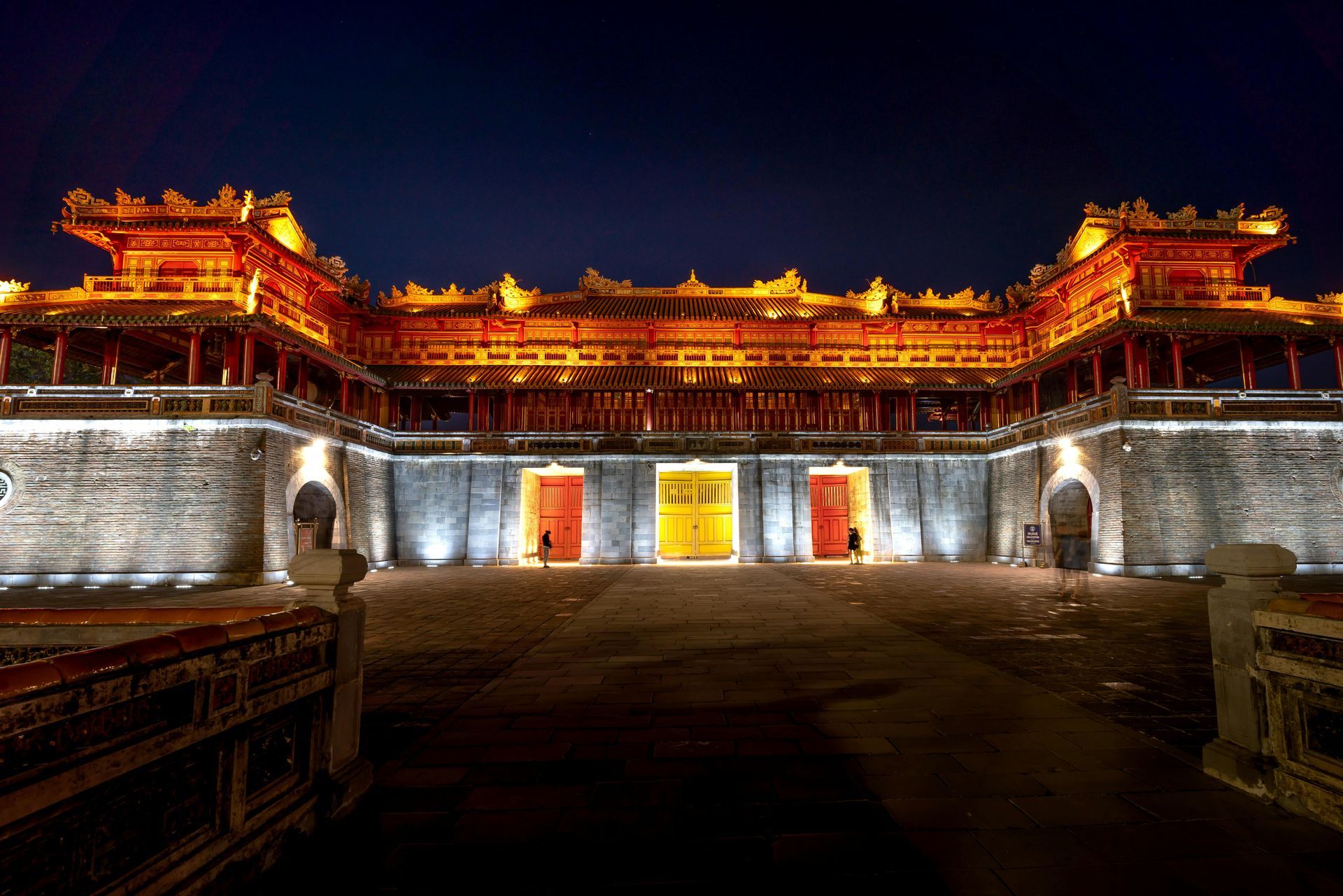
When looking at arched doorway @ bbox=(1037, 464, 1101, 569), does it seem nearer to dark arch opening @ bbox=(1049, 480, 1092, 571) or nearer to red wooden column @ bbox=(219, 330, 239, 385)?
dark arch opening @ bbox=(1049, 480, 1092, 571)

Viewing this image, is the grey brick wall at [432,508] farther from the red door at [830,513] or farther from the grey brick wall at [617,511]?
the red door at [830,513]

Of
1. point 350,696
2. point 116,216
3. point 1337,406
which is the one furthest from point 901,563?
point 116,216

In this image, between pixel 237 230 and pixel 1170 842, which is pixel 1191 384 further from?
pixel 237 230

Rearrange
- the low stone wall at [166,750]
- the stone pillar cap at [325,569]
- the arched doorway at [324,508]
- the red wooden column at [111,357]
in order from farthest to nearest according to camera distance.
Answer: the red wooden column at [111,357] < the arched doorway at [324,508] < the stone pillar cap at [325,569] < the low stone wall at [166,750]

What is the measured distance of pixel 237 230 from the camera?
2067cm

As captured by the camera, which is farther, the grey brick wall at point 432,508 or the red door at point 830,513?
the red door at point 830,513

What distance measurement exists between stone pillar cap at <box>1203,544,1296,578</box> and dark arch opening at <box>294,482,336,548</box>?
812 inches

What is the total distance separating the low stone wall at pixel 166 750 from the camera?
1904 mm

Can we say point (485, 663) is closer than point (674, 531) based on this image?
Yes

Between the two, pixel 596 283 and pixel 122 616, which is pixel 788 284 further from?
pixel 122 616

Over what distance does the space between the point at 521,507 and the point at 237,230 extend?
44.7 feet

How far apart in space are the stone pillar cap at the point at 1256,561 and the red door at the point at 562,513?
69.0ft

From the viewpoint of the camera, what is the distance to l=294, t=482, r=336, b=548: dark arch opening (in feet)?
61.9

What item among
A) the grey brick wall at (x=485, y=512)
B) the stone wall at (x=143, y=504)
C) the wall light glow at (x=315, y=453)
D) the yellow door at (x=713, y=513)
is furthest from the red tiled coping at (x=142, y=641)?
the yellow door at (x=713, y=513)
